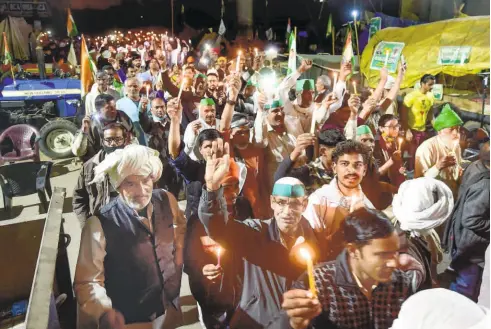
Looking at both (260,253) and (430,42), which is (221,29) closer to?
(260,253)

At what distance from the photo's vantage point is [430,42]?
321 cm

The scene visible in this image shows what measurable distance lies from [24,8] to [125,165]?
967mm

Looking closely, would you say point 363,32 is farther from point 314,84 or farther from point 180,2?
point 180,2

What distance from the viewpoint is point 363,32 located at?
271cm

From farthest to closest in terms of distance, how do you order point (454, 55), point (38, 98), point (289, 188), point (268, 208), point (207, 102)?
1. point (38, 98)
2. point (454, 55)
3. point (207, 102)
4. point (268, 208)
5. point (289, 188)

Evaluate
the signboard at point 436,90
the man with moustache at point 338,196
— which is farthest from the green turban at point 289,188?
the signboard at point 436,90

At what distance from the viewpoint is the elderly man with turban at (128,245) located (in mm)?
1902

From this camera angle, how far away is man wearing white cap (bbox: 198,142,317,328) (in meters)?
1.98

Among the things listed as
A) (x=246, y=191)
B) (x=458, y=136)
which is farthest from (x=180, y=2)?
(x=458, y=136)

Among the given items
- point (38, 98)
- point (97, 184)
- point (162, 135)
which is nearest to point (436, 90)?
point (162, 135)

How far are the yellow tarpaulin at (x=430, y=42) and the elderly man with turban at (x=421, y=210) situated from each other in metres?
0.77

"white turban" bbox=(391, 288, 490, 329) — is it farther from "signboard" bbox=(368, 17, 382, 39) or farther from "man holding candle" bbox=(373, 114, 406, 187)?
"signboard" bbox=(368, 17, 382, 39)

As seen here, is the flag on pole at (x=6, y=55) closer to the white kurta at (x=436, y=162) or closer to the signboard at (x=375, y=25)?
the signboard at (x=375, y=25)

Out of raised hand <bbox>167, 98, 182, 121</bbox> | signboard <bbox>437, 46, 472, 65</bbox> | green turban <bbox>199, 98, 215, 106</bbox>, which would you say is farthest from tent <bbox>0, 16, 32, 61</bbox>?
signboard <bbox>437, 46, 472, 65</bbox>
